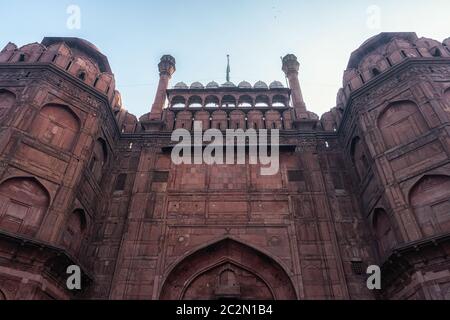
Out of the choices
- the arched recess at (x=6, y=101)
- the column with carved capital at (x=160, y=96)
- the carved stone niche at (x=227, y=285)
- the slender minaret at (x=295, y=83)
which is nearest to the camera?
the carved stone niche at (x=227, y=285)

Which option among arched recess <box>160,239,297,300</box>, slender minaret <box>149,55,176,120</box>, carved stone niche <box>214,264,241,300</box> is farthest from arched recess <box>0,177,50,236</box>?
slender minaret <box>149,55,176,120</box>

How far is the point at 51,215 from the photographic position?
12680mm

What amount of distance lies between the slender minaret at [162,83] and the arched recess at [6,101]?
279 inches

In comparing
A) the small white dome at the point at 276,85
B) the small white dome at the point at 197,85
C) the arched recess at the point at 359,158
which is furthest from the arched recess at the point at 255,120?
the arched recess at the point at 359,158

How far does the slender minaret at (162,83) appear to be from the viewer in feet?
66.1

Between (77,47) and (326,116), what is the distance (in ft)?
47.6

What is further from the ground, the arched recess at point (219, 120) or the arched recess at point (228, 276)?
the arched recess at point (219, 120)

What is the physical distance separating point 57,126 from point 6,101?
7.50ft

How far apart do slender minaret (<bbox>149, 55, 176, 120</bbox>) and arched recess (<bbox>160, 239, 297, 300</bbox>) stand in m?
8.88

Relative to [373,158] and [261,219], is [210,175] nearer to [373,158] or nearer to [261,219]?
[261,219]

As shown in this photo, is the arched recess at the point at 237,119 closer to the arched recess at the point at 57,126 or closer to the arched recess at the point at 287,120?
the arched recess at the point at 287,120

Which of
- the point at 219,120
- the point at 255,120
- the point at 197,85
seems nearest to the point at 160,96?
the point at 197,85

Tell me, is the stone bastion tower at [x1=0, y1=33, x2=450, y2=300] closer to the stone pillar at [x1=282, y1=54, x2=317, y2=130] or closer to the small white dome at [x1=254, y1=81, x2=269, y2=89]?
the stone pillar at [x1=282, y1=54, x2=317, y2=130]

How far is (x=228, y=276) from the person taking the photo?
14.7m
